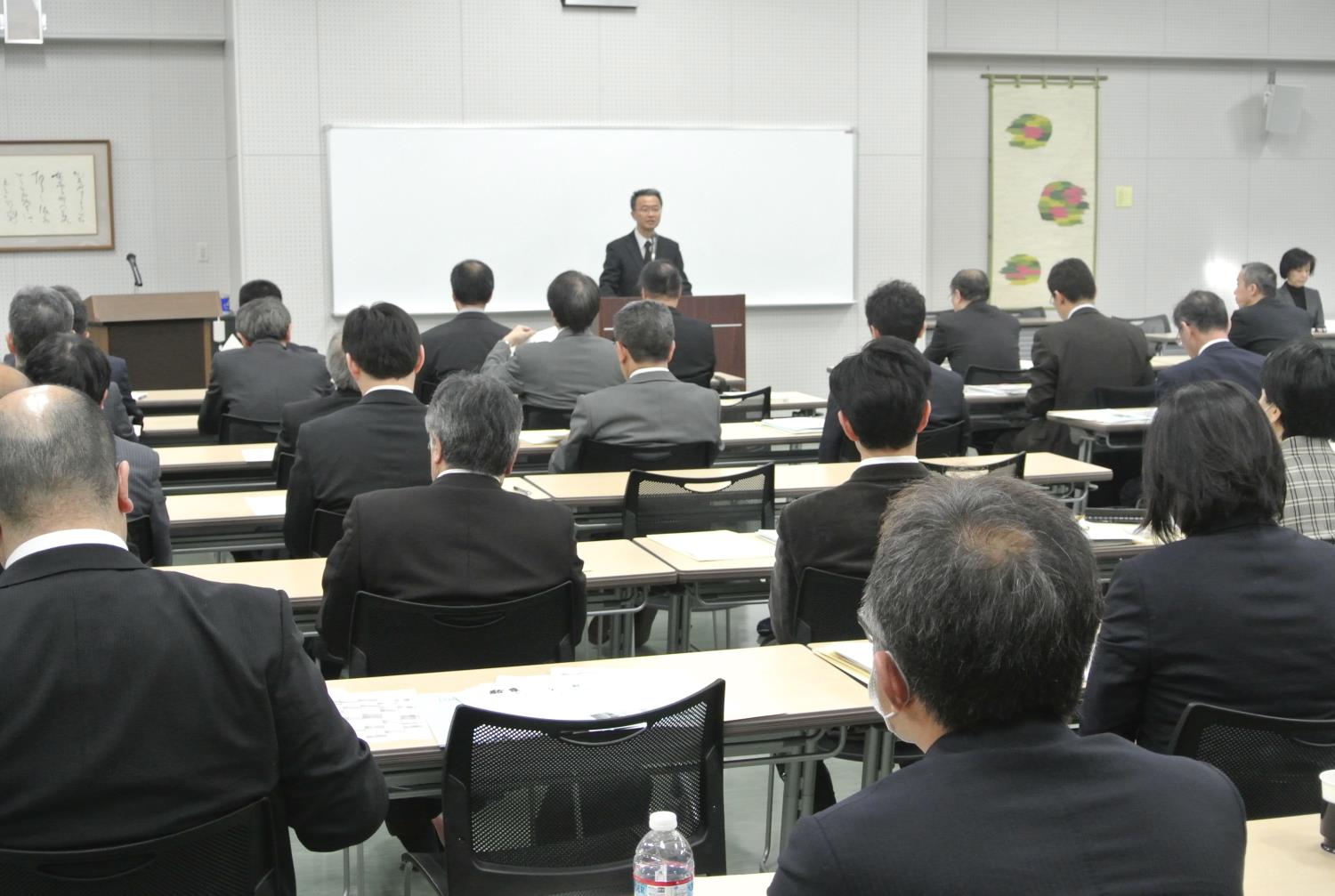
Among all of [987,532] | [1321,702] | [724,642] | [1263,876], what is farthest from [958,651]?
[724,642]

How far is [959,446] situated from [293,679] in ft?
14.6

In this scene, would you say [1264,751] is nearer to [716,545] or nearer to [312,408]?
[716,545]

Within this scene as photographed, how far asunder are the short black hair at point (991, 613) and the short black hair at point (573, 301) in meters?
4.97

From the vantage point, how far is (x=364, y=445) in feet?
13.5

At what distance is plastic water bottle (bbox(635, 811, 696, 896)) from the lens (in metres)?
1.85

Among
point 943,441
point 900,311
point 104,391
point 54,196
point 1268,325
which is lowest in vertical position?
point 943,441

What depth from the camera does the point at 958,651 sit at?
1.34 metres

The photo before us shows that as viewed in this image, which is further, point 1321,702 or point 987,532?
point 1321,702

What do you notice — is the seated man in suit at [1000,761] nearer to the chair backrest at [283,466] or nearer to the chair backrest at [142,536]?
the chair backrest at [142,536]

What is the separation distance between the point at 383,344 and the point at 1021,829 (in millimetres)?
3235

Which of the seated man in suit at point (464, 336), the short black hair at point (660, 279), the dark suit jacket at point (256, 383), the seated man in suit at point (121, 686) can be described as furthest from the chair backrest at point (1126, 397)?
the seated man in suit at point (121, 686)

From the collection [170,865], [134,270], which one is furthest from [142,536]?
[134,270]

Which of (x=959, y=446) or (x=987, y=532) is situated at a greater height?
(x=987, y=532)

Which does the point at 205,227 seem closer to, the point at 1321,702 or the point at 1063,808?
the point at 1321,702
